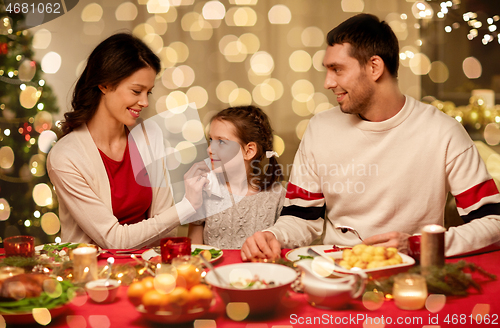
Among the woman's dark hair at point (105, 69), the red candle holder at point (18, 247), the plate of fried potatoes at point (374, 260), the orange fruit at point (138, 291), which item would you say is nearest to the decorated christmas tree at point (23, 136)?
the woman's dark hair at point (105, 69)

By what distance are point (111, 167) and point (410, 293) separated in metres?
1.37

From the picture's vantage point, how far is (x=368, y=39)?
5.48 ft

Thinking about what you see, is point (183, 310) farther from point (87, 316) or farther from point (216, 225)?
point (216, 225)

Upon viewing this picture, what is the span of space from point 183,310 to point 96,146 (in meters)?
1.20

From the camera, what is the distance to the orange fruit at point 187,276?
928 mm

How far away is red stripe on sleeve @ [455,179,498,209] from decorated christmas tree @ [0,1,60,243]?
2.41 m

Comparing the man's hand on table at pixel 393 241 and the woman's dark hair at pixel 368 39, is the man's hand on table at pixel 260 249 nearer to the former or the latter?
the man's hand on table at pixel 393 241

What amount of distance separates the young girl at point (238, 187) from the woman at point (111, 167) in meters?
0.16

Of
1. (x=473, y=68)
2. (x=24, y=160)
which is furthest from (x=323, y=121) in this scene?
(x=24, y=160)

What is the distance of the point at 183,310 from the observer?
851 mm

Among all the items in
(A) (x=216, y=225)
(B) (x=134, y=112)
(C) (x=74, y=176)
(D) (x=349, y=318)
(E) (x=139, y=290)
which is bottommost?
(A) (x=216, y=225)

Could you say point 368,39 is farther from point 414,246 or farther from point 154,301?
point 154,301

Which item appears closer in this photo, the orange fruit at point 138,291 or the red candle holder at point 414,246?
the orange fruit at point 138,291

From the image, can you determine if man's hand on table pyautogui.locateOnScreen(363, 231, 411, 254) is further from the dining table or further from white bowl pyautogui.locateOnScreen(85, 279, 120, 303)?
white bowl pyautogui.locateOnScreen(85, 279, 120, 303)
